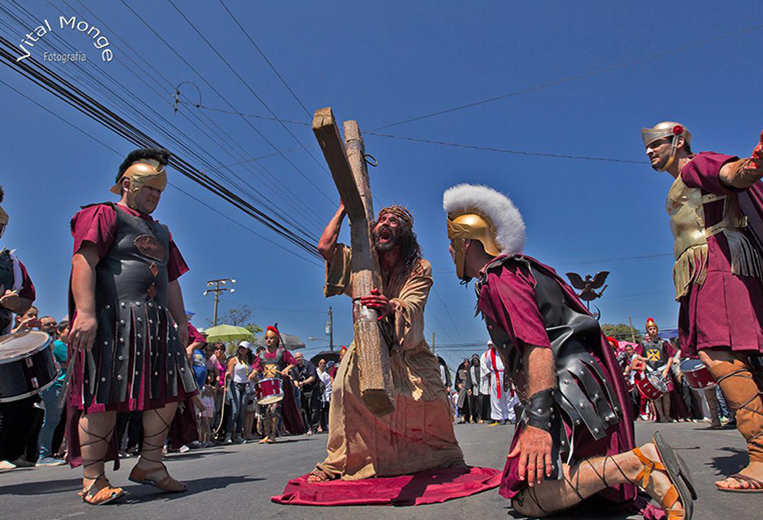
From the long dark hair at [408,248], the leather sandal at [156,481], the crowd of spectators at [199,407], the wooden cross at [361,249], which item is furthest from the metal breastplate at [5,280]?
the long dark hair at [408,248]

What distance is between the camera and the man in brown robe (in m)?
3.49

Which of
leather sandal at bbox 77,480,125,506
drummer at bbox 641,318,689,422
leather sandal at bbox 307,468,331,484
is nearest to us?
leather sandal at bbox 77,480,125,506

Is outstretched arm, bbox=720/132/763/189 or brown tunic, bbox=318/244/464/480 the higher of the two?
outstretched arm, bbox=720/132/763/189

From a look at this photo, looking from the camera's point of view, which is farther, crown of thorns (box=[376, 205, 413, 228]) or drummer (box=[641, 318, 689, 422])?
drummer (box=[641, 318, 689, 422])

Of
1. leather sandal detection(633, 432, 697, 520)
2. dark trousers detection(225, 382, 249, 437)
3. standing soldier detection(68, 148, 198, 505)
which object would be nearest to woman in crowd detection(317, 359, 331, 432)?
dark trousers detection(225, 382, 249, 437)

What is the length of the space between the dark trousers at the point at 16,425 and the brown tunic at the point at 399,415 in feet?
10.9

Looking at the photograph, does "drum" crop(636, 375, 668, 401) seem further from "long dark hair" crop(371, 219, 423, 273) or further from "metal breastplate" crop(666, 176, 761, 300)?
"long dark hair" crop(371, 219, 423, 273)

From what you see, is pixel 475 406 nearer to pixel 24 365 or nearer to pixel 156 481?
pixel 156 481

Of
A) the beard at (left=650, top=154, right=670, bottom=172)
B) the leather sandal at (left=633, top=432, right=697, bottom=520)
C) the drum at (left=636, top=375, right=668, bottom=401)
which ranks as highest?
the beard at (left=650, top=154, right=670, bottom=172)

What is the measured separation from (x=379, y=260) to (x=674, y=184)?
6.77 ft

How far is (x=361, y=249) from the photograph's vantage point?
11.1ft

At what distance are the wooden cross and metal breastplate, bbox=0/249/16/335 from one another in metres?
2.83

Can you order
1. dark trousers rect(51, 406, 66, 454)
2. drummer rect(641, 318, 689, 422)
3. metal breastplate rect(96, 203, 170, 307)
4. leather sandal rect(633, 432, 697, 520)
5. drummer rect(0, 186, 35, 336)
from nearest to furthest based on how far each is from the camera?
1. leather sandal rect(633, 432, 697, 520)
2. metal breastplate rect(96, 203, 170, 307)
3. drummer rect(0, 186, 35, 336)
4. dark trousers rect(51, 406, 66, 454)
5. drummer rect(641, 318, 689, 422)

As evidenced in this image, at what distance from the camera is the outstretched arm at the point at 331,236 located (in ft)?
11.8
